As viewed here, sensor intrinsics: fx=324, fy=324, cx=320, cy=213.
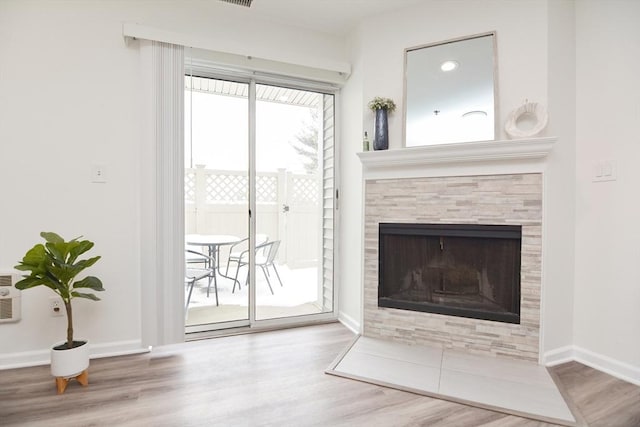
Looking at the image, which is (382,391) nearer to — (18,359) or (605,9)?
(18,359)

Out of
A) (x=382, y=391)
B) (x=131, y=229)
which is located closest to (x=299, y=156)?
(x=131, y=229)

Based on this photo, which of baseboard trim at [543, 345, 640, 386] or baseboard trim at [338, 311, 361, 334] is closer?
baseboard trim at [543, 345, 640, 386]

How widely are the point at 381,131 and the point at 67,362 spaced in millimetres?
2513

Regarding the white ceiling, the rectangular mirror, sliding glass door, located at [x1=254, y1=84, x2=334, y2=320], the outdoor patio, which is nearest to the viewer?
the rectangular mirror

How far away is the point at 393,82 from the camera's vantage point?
259 centimetres

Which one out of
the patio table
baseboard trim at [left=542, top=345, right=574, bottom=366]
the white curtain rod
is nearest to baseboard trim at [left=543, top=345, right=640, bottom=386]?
baseboard trim at [left=542, top=345, right=574, bottom=366]

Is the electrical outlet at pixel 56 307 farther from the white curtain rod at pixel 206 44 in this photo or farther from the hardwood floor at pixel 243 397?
the white curtain rod at pixel 206 44

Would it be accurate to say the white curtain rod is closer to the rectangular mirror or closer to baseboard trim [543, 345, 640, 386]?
the rectangular mirror

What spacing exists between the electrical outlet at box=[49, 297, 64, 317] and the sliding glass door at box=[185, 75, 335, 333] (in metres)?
0.83

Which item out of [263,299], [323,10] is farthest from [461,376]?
[323,10]

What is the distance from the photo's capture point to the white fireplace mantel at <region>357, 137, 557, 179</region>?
6.97ft

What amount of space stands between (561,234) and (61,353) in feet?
10.6

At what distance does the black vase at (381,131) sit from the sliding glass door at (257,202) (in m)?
0.67

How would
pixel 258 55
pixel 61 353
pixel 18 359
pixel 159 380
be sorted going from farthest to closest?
pixel 258 55 → pixel 18 359 → pixel 159 380 → pixel 61 353
